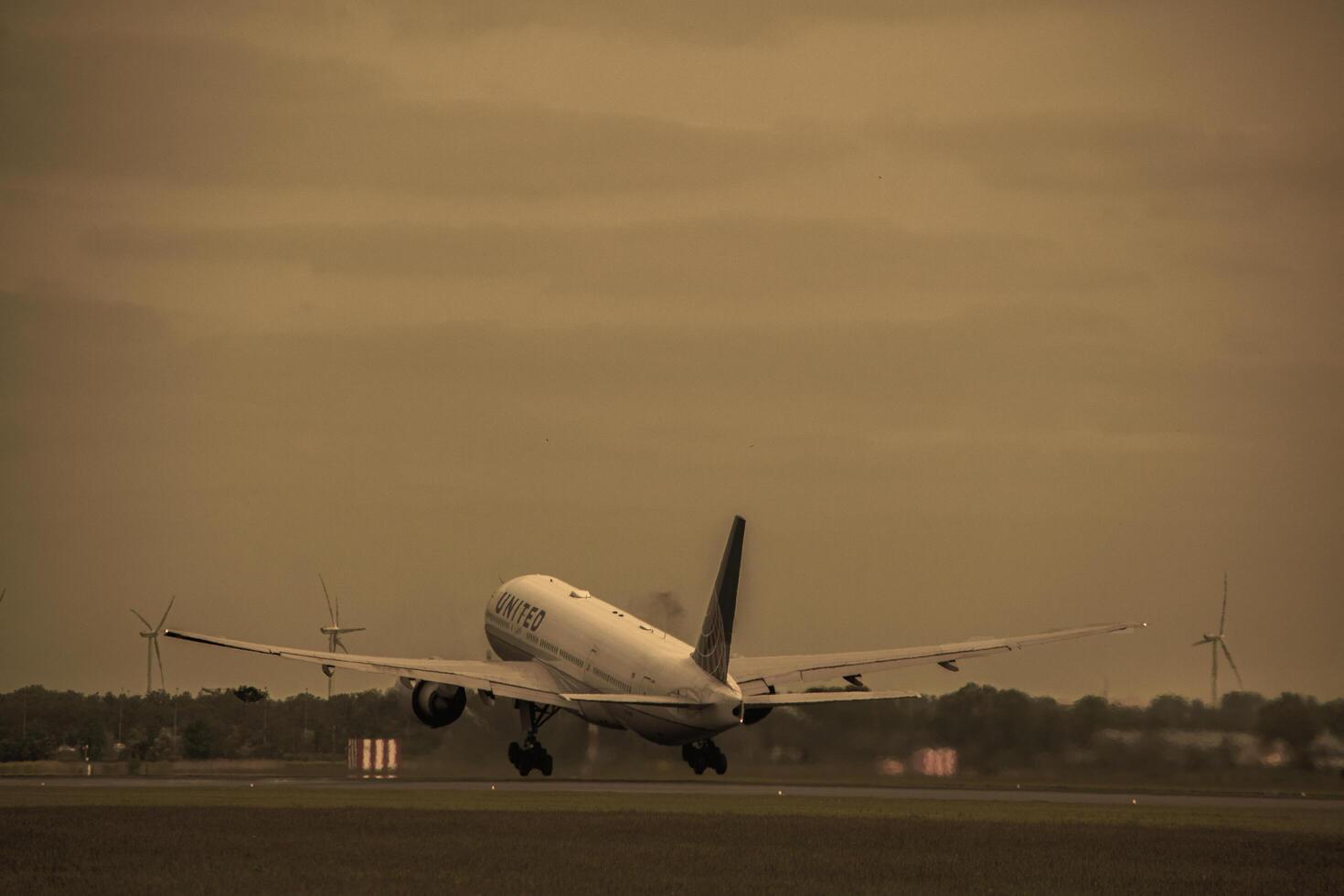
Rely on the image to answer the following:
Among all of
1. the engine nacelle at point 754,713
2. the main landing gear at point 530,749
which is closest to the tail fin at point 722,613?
the engine nacelle at point 754,713

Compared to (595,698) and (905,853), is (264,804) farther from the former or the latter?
(905,853)

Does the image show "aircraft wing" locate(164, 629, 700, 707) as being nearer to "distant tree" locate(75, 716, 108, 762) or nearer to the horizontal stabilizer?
the horizontal stabilizer

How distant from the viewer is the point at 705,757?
7506cm

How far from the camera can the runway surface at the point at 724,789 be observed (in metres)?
64.2

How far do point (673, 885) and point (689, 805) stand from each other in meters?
20.8

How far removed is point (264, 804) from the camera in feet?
189

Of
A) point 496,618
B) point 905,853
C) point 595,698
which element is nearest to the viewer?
point 905,853

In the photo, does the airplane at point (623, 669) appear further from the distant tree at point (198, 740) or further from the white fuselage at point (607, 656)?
the distant tree at point (198, 740)

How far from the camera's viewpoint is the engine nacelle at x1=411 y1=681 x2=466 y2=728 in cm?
7969

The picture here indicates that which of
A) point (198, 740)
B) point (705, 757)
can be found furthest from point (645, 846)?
point (198, 740)

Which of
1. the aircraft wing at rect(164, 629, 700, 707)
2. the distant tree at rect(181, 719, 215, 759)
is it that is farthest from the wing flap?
the distant tree at rect(181, 719, 215, 759)

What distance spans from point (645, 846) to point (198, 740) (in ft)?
218

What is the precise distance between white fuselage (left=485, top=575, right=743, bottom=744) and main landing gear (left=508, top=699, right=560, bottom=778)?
154 centimetres

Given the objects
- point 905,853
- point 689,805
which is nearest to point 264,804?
point 689,805
